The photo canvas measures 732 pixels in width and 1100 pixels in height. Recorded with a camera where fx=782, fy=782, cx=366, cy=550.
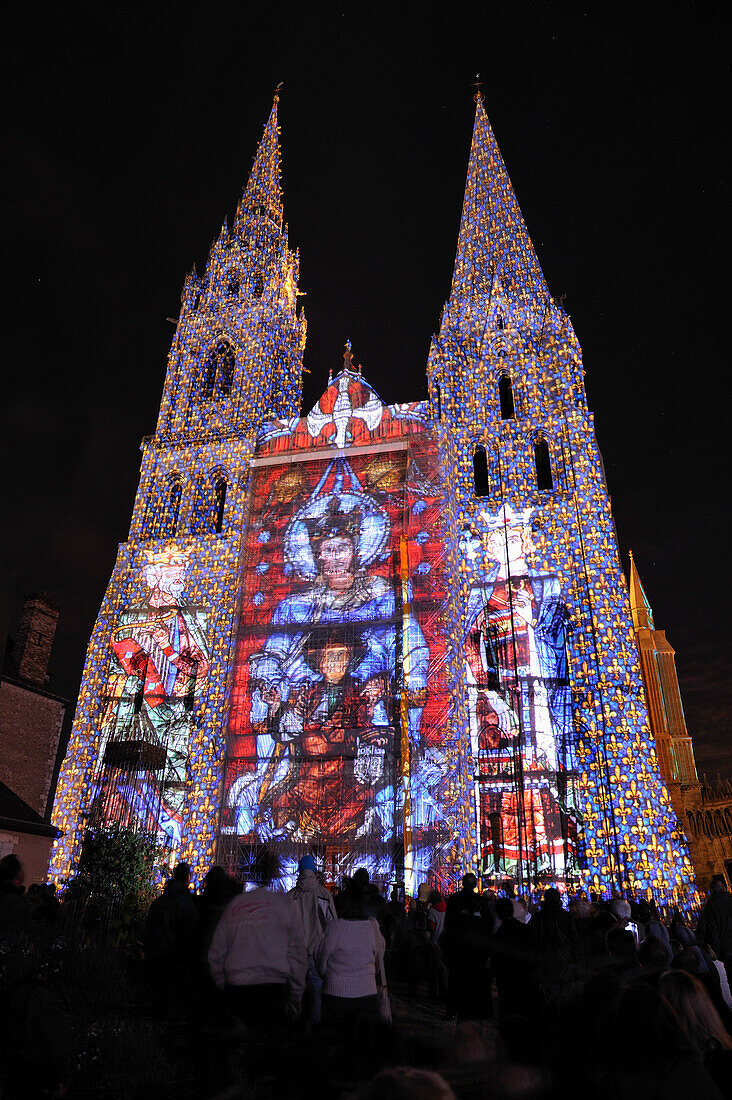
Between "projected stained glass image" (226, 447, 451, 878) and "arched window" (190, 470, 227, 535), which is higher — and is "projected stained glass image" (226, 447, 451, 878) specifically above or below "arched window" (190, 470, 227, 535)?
below

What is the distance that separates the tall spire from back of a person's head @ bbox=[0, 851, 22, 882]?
26767 millimetres

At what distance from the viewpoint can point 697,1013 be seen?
304 cm

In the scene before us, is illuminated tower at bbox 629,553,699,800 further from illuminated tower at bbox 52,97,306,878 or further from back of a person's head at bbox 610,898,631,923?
back of a person's head at bbox 610,898,631,923

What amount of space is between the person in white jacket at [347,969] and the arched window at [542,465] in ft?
71.6

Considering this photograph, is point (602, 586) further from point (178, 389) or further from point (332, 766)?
point (178, 389)

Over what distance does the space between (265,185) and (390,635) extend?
25.5m

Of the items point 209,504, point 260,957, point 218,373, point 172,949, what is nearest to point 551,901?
point 172,949

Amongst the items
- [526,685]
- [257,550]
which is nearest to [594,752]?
[526,685]

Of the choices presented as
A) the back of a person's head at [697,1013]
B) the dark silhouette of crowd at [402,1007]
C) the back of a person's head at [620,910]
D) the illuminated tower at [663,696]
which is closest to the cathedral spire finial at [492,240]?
the back of a person's head at [620,910]

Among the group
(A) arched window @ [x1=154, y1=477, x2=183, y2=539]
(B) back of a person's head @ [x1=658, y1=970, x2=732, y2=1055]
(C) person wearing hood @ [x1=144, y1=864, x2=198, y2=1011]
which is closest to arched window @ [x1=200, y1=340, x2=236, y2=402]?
(A) arched window @ [x1=154, y1=477, x2=183, y2=539]

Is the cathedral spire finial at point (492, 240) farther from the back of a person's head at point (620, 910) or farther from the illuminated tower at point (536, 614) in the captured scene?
the back of a person's head at point (620, 910)

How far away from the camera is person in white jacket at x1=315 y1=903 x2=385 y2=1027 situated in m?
4.71

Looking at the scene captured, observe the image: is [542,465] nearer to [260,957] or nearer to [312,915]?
[312,915]

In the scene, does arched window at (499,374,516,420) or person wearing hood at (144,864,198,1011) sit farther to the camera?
arched window at (499,374,516,420)
